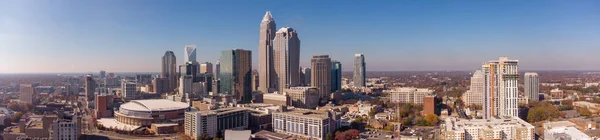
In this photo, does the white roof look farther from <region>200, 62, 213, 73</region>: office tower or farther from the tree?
<region>200, 62, 213, 73</region>: office tower

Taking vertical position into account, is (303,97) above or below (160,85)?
below

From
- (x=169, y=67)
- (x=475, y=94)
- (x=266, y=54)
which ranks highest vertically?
(x=266, y=54)

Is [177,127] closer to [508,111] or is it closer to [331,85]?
[508,111]

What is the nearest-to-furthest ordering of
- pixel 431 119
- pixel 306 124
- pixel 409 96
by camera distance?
1. pixel 306 124
2. pixel 431 119
3. pixel 409 96

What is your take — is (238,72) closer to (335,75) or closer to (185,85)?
(185,85)

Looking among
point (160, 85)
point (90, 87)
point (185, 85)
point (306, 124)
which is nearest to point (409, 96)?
point (306, 124)

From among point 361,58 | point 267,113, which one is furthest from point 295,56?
point 267,113

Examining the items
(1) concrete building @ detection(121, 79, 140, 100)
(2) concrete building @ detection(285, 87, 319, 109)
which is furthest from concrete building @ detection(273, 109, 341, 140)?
(1) concrete building @ detection(121, 79, 140, 100)
